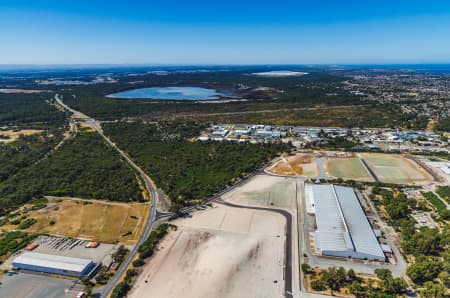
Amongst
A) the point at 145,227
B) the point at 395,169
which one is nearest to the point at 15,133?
the point at 145,227

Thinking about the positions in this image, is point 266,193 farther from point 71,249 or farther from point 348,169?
point 71,249

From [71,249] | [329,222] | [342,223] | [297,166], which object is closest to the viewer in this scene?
[71,249]

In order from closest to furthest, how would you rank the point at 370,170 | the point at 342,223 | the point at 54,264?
the point at 54,264, the point at 342,223, the point at 370,170

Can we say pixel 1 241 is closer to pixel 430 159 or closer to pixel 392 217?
pixel 392 217

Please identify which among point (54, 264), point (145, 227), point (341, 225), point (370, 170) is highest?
point (370, 170)

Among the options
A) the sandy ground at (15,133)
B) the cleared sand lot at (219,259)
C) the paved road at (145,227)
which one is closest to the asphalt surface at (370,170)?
the cleared sand lot at (219,259)

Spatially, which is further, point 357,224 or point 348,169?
point 348,169
